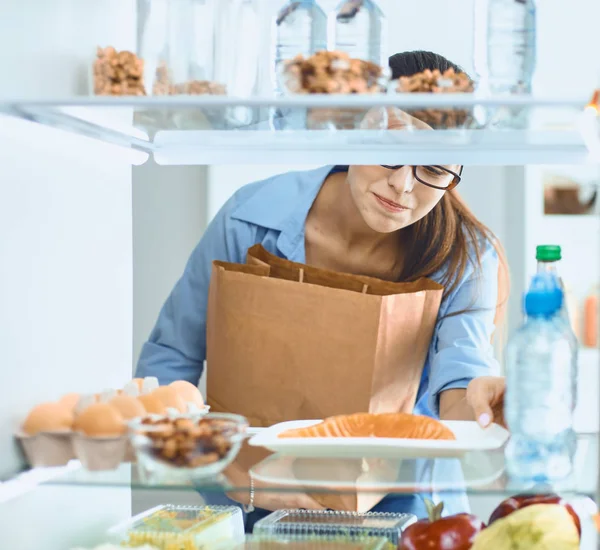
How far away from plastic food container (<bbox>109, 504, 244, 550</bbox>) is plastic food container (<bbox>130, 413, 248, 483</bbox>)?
0.19 metres

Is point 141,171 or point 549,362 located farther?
point 141,171

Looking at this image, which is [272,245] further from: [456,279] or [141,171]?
[141,171]

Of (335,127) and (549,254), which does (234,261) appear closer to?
(335,127)

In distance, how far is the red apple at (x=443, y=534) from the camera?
40.0 inches

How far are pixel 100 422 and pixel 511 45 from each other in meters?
0.57

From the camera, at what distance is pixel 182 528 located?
110 centimetres

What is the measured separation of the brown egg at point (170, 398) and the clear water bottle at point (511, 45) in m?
0.48

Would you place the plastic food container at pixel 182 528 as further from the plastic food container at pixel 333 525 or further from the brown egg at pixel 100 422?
the brown egg at pixel 100 422

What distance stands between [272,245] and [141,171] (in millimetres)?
1699

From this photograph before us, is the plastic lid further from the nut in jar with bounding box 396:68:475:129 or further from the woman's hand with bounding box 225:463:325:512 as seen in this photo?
the woman's hand with bounding box 225:463:325:512

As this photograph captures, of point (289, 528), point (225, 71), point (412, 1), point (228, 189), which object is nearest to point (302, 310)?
point (289, 528)

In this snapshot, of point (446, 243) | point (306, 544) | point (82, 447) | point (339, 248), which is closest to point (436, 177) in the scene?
point (446, 243)

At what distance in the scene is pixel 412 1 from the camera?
2.75 metres

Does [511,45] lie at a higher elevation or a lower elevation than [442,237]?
higher
